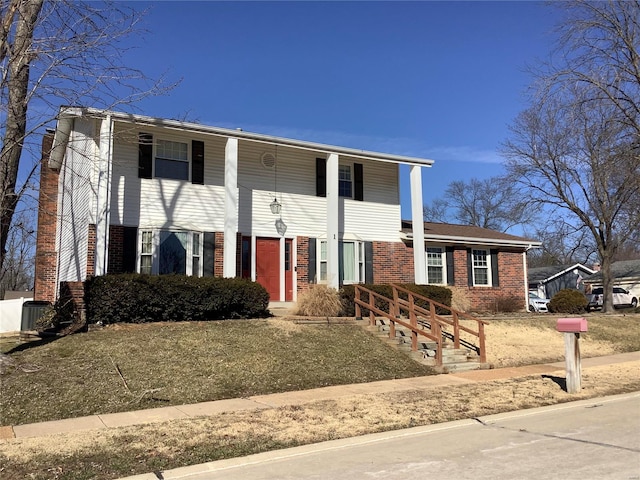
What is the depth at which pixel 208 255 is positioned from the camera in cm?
1714

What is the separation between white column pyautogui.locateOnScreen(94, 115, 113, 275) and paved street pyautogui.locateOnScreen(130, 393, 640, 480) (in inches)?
413

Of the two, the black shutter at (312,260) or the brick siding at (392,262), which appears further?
the brick siding at (392,262)

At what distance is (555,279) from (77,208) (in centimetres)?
3991

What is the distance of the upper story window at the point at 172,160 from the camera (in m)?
17.0

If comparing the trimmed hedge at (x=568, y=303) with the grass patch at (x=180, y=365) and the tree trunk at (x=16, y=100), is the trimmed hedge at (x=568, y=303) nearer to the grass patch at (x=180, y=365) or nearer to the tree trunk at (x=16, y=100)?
the grass patch at (x=180, y=365)

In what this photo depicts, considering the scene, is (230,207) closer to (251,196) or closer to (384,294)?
(251,196)

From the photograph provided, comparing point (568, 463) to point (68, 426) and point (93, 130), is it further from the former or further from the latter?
point (93, 130)

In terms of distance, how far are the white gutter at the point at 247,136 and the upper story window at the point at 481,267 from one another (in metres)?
4.91

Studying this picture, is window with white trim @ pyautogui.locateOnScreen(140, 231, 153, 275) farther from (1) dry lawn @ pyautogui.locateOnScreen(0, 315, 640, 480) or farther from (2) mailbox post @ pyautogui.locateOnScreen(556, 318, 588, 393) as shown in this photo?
(2) mailbox post @ pyautogui.locateOnScreen(556, 318, 588, 393)

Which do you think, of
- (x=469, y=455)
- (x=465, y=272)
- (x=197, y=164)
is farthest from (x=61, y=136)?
(x=469, y=455)

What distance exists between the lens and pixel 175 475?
5203 millimetres

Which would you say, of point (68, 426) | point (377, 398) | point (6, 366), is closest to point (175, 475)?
point (68, 426)

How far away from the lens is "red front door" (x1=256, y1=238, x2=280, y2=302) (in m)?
18.2

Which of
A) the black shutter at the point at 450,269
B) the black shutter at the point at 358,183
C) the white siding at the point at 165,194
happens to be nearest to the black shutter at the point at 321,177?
the black shutter at the point at 358,183
